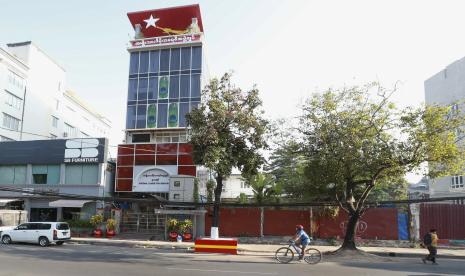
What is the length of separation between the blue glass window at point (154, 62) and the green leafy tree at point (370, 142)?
80.2 ft

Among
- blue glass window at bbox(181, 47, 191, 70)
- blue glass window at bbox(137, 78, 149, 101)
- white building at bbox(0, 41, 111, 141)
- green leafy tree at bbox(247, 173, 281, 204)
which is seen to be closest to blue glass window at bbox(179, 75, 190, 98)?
blue glass window at bbox(181, 47, 191, 70)

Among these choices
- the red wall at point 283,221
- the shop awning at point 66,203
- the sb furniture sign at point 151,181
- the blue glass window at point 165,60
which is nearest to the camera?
the red wall at point 283,221

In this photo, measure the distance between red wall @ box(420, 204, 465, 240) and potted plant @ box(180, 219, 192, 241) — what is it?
15605 mm

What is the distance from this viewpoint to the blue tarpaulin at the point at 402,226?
2667 centimetres

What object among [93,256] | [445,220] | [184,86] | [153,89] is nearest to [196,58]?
[184,86]

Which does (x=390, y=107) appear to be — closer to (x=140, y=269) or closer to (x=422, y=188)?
(x=140, y=269)

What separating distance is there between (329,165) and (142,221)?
17.5 meters

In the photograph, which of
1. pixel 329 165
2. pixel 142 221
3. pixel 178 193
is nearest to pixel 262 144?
pixel 329 165

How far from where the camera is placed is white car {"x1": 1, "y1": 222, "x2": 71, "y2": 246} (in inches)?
935

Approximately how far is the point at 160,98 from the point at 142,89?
2.32 meters

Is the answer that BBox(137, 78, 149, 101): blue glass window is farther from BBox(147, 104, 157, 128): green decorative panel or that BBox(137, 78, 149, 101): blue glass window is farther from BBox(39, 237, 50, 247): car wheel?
BBox(39, 237, 50, 247): car wheel

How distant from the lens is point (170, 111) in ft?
134

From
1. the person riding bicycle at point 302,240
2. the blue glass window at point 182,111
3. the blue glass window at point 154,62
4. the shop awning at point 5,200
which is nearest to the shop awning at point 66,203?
the shop awning at point 5,200

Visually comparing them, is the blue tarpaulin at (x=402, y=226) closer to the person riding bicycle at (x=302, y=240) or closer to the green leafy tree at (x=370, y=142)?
the green leafy tree at (x=370, y=142)
